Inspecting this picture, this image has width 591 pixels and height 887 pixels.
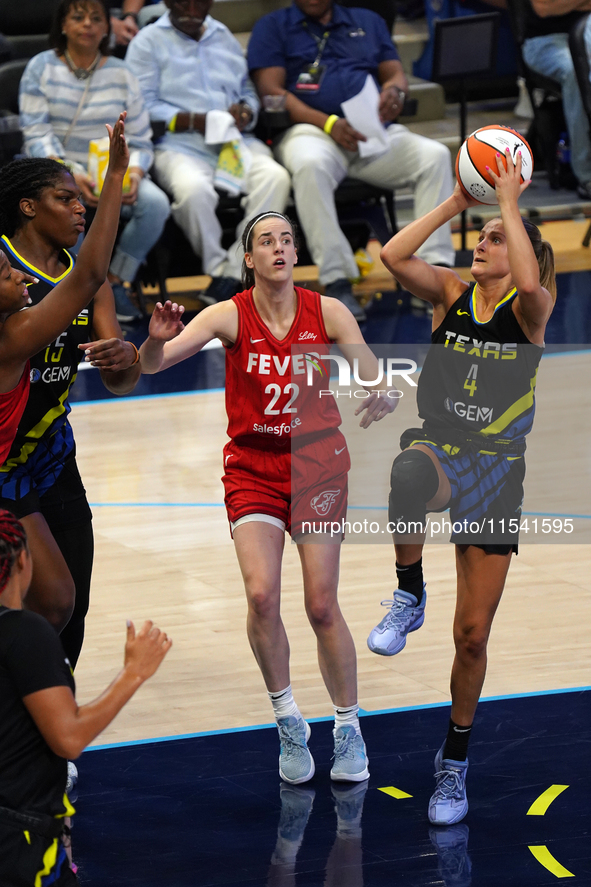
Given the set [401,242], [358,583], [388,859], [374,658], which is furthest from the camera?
[358,583]

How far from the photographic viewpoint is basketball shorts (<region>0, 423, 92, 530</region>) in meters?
3.37

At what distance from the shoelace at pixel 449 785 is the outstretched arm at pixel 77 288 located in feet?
5.25

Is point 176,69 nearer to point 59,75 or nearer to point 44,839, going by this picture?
point 59,75

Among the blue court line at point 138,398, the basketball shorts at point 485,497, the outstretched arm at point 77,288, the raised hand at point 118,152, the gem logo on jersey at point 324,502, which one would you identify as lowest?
the blue court line at point 138,398

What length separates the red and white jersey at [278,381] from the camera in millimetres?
3611

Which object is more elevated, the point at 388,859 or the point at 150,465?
the point at 388,859

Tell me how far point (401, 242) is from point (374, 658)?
65.2 inches

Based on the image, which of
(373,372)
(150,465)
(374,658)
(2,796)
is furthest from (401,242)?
(150,465)

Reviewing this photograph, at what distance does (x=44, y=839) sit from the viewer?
91.4 inches

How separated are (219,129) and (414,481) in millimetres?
5476

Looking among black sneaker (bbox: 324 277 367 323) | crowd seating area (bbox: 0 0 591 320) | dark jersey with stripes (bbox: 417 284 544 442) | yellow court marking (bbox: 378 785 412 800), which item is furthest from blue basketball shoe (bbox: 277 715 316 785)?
crowd seating area (bbox: 0 0 591 320)

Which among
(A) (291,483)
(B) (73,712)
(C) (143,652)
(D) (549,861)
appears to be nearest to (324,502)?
(A) (291,483)

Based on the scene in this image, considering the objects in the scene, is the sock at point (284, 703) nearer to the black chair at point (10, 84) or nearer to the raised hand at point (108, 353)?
the raised hand at point (108, 353)

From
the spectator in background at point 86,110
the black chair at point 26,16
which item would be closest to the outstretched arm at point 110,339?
the spectator in background at point 86,110
